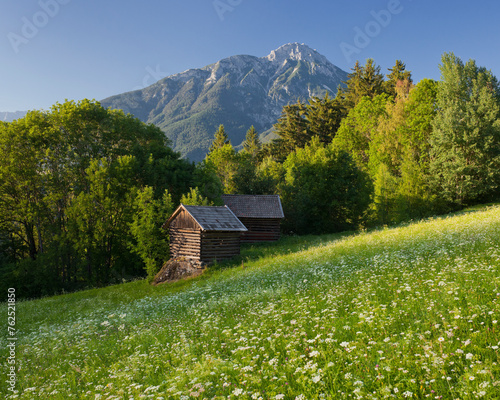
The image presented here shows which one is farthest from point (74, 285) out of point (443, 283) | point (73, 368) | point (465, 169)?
point (465, 169)

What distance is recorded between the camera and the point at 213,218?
2808 centimetres

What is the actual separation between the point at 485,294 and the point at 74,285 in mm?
39620

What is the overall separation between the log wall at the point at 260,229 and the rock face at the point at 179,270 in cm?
1204

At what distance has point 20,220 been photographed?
121 ft

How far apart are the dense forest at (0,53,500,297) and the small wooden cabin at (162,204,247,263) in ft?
11.2

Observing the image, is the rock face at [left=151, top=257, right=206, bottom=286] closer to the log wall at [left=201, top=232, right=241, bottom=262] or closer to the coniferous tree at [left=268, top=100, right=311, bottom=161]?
the log wall at [left=201, top=232, right=241, bottom=262]

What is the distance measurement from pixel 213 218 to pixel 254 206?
12025mm

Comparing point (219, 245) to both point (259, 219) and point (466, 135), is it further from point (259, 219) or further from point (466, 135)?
point (466, 135)

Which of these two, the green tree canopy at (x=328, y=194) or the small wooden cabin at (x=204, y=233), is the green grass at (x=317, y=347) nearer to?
the small wooden cabin at (x=204, y=233)

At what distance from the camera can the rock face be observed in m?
26.5

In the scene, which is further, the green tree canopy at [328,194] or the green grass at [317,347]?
the green tree canopy at [328,194]

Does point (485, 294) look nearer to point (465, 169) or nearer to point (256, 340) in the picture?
point (256, 340)

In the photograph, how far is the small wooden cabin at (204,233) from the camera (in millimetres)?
26906

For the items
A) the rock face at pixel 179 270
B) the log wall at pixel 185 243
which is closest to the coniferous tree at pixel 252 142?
the log wall at pixel 185 243
